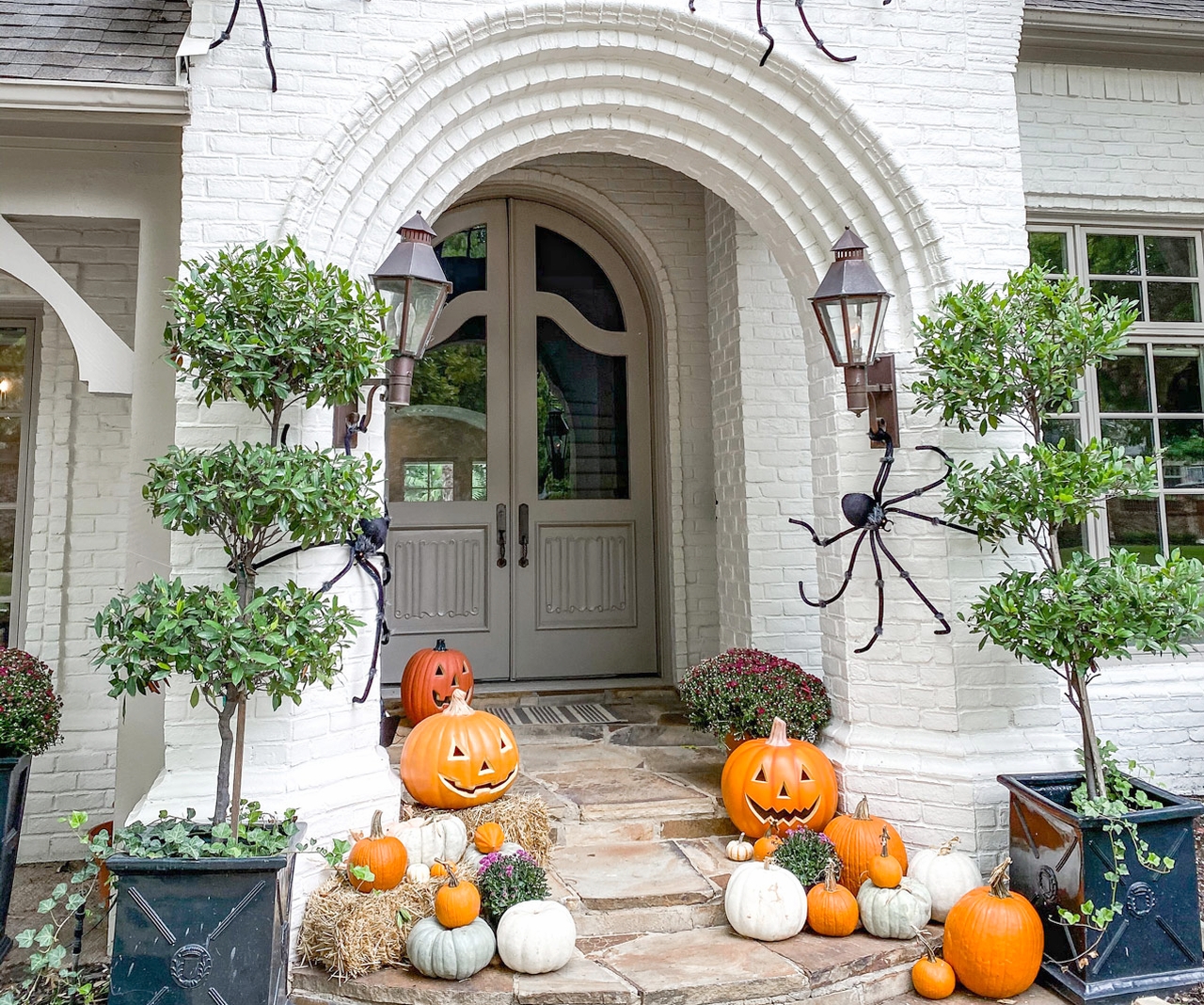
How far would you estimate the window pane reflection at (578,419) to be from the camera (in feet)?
16.1

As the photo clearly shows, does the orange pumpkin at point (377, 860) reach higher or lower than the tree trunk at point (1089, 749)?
lower

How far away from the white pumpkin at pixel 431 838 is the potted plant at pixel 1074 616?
6.10ft

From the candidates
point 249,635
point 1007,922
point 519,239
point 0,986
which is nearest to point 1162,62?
point 519,239

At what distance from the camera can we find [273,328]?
2.45 meters

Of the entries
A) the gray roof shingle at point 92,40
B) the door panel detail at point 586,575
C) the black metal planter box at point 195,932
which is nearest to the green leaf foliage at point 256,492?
the black metal planter box at point 195,932

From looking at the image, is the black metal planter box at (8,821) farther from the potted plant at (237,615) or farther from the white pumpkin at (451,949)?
the white pumpkin at (451,949)

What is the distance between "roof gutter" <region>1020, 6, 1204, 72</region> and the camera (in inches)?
158

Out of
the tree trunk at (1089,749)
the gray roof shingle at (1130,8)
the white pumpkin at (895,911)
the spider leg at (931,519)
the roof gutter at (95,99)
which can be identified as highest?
the gray roof shingle at (1130,8)

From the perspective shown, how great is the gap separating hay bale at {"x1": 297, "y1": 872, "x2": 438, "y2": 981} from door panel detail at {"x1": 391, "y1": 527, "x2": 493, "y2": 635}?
2155 millimetres

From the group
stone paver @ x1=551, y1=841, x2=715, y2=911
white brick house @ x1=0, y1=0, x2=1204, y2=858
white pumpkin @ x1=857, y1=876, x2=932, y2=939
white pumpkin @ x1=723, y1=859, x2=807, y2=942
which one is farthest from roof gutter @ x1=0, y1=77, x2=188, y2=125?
white pumpkin @ x1=857, y1=876, x2=932, y2=939

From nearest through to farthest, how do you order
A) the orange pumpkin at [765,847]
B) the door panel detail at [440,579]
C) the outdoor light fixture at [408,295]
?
the outdoor light fixture at [408,295], the orange pumpkin at [765,847], the door panel detail at [440,579]

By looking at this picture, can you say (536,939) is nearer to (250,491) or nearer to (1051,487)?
A: (250,491)

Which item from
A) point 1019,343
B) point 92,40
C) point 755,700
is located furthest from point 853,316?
point 92,40

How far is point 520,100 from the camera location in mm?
3188
